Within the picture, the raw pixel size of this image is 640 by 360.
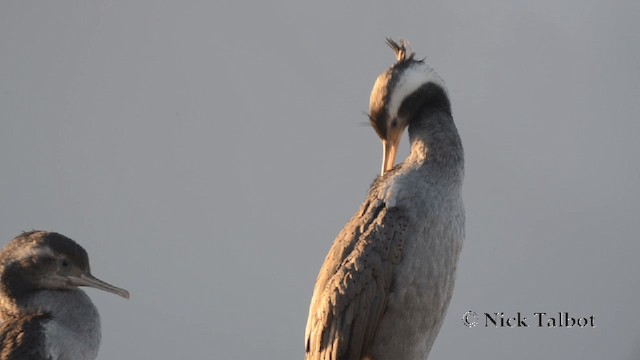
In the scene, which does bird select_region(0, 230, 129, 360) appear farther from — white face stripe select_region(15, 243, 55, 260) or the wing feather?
the wing feather

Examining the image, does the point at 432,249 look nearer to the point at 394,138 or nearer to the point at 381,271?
the point at 381,271

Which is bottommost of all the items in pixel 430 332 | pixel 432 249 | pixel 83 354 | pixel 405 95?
pixel 83 354

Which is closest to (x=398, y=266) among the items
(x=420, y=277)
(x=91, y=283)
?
(x=420, y=277)

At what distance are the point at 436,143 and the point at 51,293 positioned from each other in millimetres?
1080

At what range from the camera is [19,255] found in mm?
2604

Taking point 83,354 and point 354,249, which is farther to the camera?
point 83,354

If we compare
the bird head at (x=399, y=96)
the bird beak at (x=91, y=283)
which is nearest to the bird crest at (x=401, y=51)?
the bird head at (x=399, y=96)

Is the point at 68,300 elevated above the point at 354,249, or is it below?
below

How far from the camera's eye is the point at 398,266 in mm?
2301

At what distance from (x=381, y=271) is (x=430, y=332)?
0.21 metres

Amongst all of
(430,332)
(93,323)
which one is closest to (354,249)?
(430,332)

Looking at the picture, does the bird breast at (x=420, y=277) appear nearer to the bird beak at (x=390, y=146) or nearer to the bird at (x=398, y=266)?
the bird at (x=398, y=266)

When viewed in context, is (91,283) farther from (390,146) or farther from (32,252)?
(390,146)

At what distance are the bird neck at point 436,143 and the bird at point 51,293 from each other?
877mm
